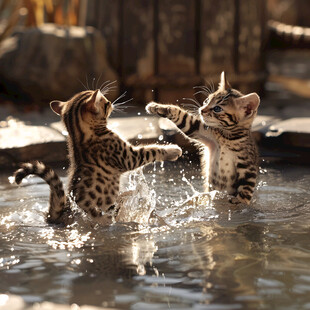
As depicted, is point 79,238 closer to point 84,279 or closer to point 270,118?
point 84,279

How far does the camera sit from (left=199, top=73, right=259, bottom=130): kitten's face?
16.4 feet

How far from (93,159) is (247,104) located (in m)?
1.14

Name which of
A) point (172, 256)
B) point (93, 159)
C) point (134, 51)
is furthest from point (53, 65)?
point (172, 256)

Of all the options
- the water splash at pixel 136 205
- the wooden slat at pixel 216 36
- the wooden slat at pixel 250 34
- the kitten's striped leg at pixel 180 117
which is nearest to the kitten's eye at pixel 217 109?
the kitten's striped leg at pixel 180 117

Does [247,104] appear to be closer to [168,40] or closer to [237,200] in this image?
[237,200]

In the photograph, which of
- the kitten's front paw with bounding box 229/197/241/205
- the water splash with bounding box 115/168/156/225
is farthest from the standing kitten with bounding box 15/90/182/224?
the kitten's front paw with bounding box 229/197/241/205

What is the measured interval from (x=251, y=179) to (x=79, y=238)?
4.42 ft

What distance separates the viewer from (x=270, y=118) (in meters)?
7.57

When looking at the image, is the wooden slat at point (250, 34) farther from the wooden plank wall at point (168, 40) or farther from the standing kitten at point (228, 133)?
the standing kitten at point (228, 133)

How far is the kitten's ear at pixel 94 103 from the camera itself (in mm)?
4652

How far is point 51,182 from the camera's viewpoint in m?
4.47

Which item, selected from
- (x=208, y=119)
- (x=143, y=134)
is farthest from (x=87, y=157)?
(x=143, y=134)

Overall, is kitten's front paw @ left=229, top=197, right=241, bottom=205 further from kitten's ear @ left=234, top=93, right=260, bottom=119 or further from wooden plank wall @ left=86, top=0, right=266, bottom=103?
wooden plank wall @ left=86, top=0, right=266, bottom=103

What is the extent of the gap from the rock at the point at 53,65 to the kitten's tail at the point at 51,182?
4.08 metres
